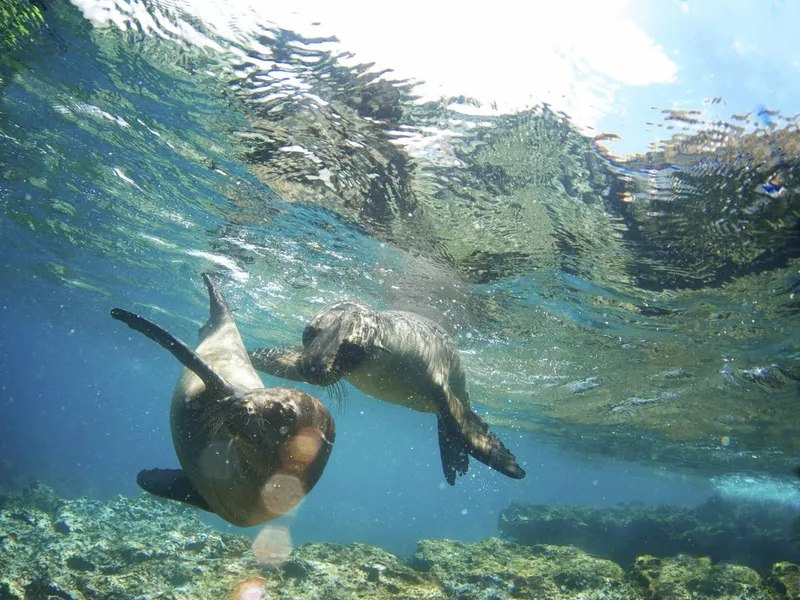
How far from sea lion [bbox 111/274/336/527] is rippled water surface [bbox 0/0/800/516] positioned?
4.33 meters

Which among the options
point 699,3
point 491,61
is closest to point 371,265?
point 491,61

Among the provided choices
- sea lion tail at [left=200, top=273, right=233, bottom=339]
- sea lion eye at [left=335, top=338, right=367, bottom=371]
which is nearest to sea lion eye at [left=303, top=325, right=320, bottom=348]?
sea lion eye at [left=335, top=338, right=367, bottom=371]

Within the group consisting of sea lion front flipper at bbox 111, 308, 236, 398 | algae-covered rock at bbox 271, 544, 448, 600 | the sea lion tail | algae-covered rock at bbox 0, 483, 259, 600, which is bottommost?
algae-covered rock at bbox 0, 483, 259, 600

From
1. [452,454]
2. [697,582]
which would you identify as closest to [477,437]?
[452,454]

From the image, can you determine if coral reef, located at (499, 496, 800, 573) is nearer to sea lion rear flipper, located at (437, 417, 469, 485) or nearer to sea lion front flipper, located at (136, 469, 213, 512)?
sea lion rear flipper, located at (437, 417, 469, 485)

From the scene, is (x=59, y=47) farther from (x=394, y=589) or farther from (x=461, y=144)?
(x=394, y=589)

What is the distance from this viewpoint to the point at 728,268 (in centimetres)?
727

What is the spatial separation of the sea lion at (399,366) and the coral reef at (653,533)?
51.1 ft

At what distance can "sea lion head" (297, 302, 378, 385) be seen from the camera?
3.46 m

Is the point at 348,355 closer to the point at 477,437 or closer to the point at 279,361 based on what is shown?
the point at 279,361

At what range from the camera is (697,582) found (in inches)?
338

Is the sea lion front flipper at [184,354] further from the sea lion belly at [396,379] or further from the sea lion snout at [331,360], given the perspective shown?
the sea lion belly at [396,379]

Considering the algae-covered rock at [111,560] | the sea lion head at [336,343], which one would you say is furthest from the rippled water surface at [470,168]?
the algae-covered rock at [111,560]

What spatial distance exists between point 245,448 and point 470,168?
5.29 m
